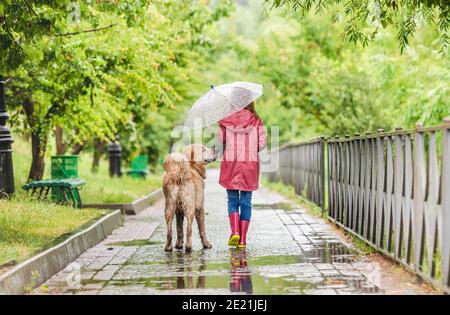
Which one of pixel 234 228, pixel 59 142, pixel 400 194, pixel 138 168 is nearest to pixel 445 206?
pixel 400 194

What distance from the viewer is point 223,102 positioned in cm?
1263

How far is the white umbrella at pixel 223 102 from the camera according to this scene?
496 inches

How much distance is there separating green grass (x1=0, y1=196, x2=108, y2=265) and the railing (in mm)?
3644

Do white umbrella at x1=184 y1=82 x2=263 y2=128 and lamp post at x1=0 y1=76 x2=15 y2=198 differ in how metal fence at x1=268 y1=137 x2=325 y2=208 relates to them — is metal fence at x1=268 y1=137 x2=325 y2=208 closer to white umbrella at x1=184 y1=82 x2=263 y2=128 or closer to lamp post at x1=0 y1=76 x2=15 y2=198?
white umbrella at x1=184 y1=82 x2=263 y2=128

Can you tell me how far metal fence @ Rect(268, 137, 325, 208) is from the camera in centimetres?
1850

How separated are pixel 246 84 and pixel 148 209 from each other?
9235 mm

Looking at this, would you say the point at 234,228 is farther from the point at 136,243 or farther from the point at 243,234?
the point at 136,243

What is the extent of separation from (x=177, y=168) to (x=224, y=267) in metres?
1.91

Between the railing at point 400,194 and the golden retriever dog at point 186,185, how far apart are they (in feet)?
6.50

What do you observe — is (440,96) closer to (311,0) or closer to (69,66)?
(69,66)

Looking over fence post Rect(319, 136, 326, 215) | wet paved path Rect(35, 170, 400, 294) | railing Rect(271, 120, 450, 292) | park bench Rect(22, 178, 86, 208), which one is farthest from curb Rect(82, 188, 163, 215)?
railing Rect(271, 120, 450, 292)

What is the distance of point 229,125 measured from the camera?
12703 millimetres

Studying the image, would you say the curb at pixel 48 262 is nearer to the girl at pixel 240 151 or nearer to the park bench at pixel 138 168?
the girl at pixel 240 151
